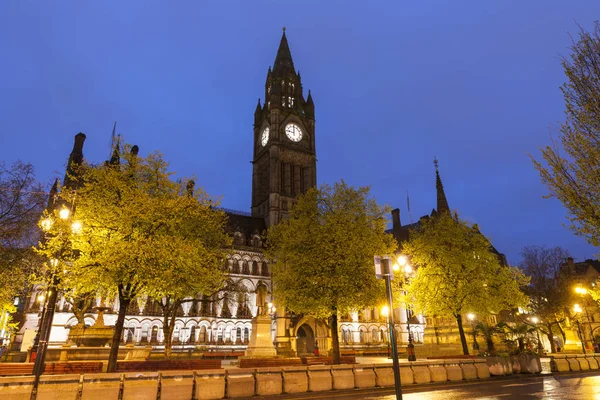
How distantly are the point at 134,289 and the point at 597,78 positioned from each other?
877 inches

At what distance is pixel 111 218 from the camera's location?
63.4 feet

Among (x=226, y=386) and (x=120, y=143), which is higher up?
(x=120, y=143)

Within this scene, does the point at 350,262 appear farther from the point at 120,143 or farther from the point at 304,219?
the point at 120,143

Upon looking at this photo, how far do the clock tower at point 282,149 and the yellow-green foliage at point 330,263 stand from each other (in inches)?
1754

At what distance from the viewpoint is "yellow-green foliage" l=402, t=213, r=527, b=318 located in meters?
31.1

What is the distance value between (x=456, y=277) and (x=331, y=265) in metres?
12.2

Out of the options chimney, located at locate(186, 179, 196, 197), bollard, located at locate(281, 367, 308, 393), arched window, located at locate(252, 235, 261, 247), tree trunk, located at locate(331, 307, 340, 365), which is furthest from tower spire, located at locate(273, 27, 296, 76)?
bollard, located at locate(281, 367, 308, 393)

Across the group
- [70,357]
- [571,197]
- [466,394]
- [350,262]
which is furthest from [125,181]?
[571,197]

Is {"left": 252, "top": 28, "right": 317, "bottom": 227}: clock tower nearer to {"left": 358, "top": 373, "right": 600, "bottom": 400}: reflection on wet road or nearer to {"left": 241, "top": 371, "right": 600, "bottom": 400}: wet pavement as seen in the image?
{"left": 241, "top": 371, "right": 600, "bottom": 400}: wet pavement

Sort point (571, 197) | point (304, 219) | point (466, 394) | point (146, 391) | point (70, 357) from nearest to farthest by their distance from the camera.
A: point (146, 391) → point (571, 197) → point (466, 394) → point (70, 357) → point (304, 219)

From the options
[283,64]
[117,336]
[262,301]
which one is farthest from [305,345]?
[283,64]

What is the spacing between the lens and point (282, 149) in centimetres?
7944

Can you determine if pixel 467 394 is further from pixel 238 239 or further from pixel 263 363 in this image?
pixel 238 239

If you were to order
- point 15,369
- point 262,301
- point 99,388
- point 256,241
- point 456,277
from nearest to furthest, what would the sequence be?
point 99,388 → point 15,369 → point 262,301 → point 456,277 → point 256,241
